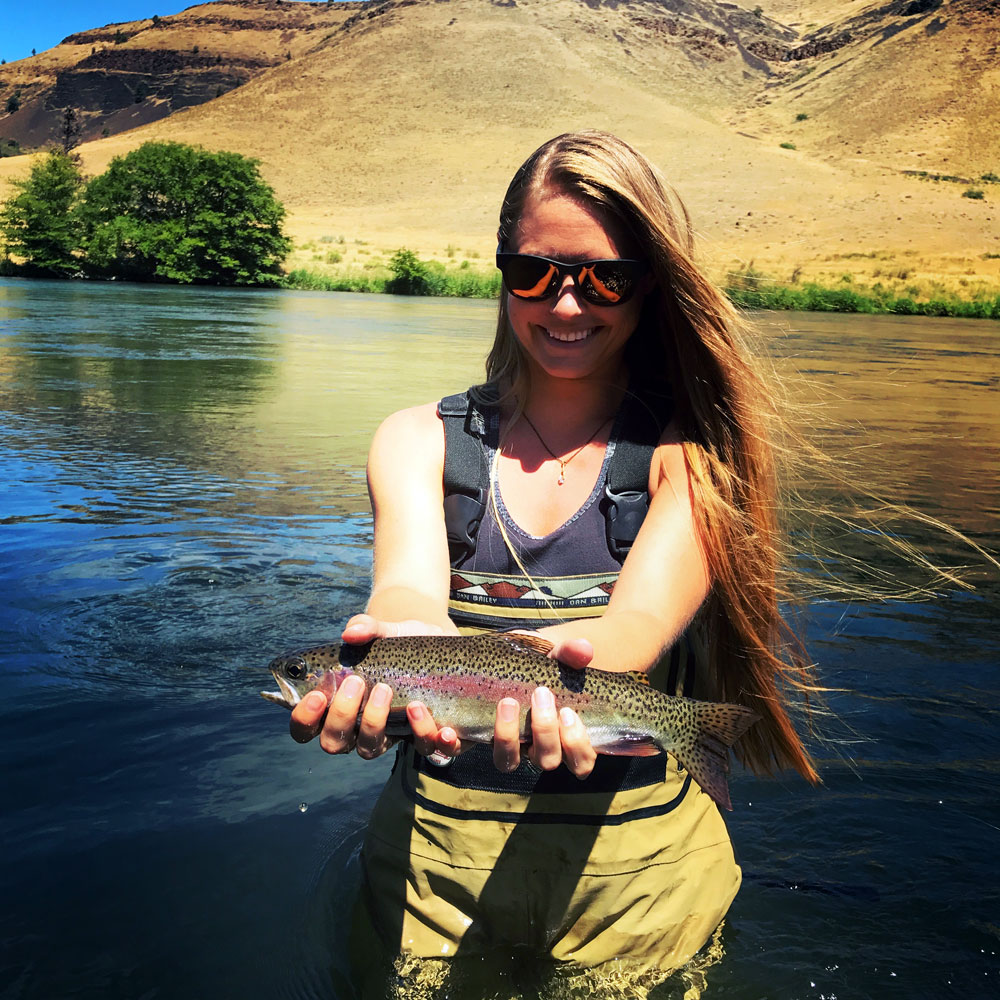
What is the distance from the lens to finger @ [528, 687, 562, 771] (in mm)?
2680

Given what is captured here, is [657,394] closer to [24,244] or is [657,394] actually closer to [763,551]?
[763,551]

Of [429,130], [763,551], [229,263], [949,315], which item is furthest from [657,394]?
[429,130]

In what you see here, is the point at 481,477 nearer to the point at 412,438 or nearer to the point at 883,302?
the point at 412,438

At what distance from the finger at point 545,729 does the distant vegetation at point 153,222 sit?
67093 millimetres

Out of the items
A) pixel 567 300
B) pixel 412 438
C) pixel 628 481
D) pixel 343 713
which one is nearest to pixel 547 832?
pixel 343 713

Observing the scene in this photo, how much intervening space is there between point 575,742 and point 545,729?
0.10 metres

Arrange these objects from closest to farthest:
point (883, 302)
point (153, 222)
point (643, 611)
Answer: point (643, 611) → point (883, 302) → point (153, 222)

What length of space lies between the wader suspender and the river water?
126 cm

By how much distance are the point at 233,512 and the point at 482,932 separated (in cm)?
721

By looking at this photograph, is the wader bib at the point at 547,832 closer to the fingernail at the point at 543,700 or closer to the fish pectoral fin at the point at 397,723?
the fish pectoral fin at the point at 397,723

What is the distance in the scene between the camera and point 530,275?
3404 mm

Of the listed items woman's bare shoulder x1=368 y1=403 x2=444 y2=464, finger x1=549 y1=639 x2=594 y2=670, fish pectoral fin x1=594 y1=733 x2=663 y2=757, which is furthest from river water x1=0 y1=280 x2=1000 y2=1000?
woman's bare shoulder x1=368 y1=403 x2=444 y2=464

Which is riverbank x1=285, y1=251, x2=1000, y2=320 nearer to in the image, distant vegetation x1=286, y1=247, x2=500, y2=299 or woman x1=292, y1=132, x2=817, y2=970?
distant vegetation x1=286, y1=247, x2=500, y2=299

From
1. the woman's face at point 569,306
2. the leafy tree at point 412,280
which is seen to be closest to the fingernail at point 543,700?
the woman's face at point 569,306
